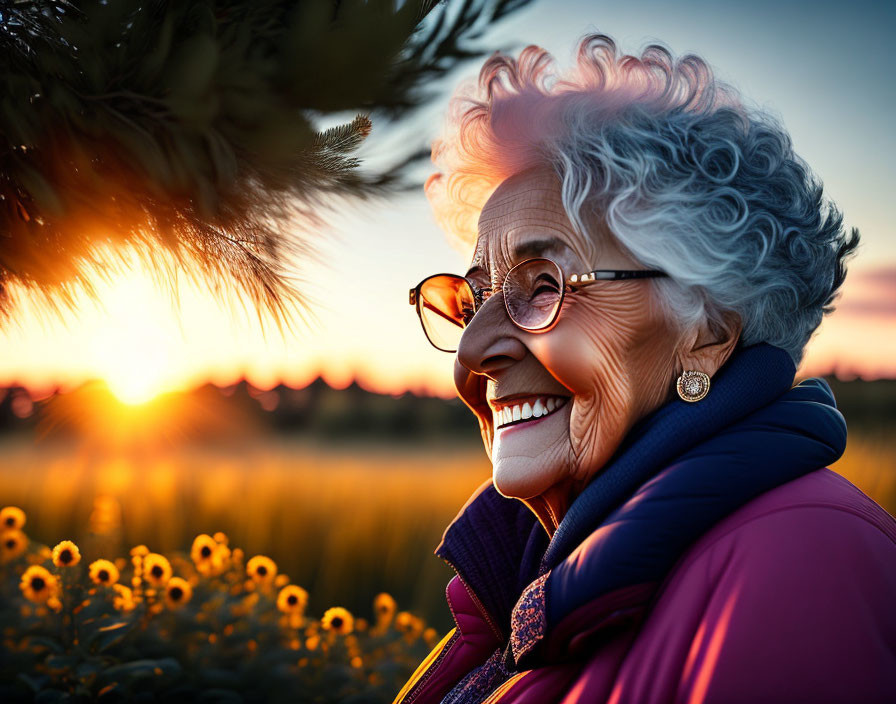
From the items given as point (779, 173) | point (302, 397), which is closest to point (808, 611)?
point (779, 173)

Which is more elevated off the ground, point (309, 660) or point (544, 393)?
point (544, 393)

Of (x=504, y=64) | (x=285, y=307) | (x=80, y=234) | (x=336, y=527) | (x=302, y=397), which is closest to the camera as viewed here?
(x=504, y=64)

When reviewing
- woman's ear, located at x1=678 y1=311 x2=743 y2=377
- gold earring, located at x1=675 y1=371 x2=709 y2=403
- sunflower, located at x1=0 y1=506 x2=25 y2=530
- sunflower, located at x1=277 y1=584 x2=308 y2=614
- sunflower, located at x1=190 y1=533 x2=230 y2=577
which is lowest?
sunflower, located at x1=277 y1=584 x2=308 y2=614

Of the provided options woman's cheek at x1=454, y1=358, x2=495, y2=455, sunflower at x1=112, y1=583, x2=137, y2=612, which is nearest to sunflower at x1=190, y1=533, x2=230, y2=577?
sunflower at x1=112, y1=583, x2=137, y2=612

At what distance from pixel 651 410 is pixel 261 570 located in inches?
107

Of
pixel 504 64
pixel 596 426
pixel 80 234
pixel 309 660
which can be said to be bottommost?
pixel 309 660

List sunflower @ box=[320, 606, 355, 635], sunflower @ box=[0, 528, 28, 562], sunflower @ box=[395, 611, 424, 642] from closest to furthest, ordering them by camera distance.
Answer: sunflower @ box=[320, 606, 355, 635], sunflower @ box=[0, 528, 28, 562], sunflower @ box=[395, 611, 424, 642]

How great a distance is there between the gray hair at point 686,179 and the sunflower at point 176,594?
258 cm

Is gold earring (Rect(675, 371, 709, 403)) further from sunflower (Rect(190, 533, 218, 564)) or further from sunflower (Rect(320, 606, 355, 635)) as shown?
sunflower (Rect(190, 533, 218, 564))

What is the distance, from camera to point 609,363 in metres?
1.55

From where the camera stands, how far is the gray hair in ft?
4.99

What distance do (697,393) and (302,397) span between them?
5.01 metres

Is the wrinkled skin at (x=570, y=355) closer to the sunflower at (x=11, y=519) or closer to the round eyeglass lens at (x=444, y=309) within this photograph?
the round eyeglass lens at (x=444, y=309)

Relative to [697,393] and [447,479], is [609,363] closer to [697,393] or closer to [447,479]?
[697,393]
